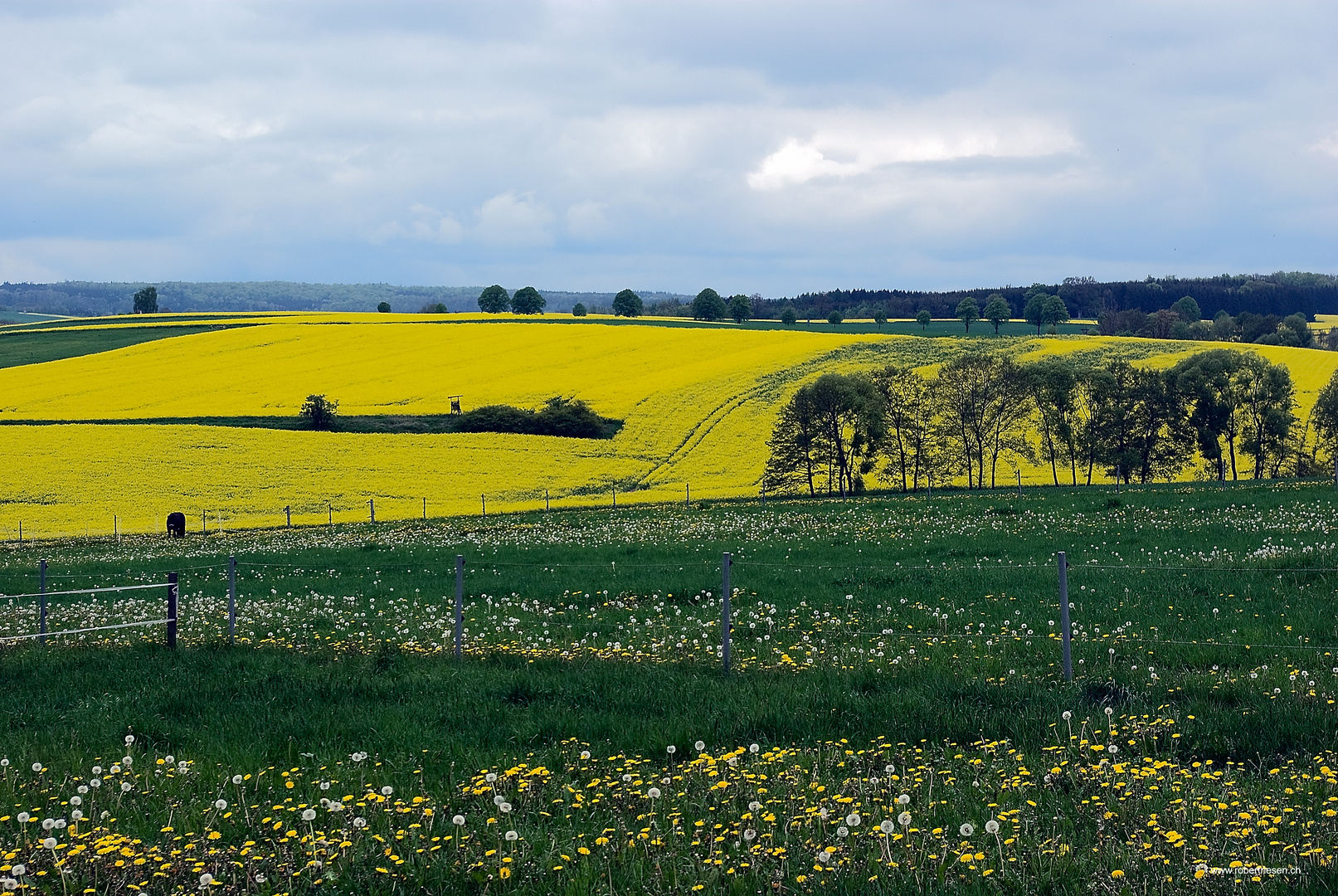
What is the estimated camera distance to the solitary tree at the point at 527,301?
15338 centimetres

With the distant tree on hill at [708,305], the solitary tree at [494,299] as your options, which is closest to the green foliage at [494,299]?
the solitary tree at [494,299]

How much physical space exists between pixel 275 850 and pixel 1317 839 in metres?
6.50

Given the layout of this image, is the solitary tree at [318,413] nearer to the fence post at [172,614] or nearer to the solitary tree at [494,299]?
the fence post at [172,614]

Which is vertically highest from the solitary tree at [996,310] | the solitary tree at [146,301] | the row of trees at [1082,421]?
the solitary tree at [146,301]

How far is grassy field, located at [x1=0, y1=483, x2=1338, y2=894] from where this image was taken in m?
6.64

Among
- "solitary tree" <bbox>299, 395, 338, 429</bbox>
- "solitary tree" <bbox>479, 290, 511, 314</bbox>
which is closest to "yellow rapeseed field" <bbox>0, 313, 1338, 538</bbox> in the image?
"solitary tree" <bbox>299, 395, 338, 429</bbox>

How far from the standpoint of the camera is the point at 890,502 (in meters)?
38.1

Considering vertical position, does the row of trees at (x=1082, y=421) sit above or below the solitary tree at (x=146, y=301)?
below

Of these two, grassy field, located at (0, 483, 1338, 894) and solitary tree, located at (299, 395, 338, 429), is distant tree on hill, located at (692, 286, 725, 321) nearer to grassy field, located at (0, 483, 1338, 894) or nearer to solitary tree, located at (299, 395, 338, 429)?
solitary tree, located at (299, 395, 338, 429)

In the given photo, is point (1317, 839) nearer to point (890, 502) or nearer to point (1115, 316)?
point (890, 502)

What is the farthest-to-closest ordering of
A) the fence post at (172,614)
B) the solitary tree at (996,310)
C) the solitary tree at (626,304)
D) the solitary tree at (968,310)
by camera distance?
the solitary tree at (626,304), the solitary tree at (996,310), the solitary tree at (968,310), the fence post at (172,614)

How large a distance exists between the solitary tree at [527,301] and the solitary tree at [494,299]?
4.78 ft

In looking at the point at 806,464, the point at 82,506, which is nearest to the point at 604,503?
A: the point at 806,464

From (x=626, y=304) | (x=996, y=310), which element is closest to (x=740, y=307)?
(x=626, y=304)
